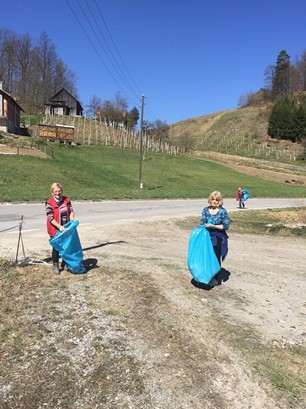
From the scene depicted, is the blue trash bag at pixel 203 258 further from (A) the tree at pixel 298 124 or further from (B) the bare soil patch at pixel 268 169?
(A) the tree at pixel 298 124

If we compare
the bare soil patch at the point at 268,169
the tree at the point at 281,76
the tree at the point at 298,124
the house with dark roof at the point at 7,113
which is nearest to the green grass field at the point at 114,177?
the bare soil patch at the point at 268,169

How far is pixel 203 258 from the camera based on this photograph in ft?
22.2

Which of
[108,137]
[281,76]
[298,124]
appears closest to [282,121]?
[298,124]

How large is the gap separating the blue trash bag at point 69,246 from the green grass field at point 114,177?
12.9 meters

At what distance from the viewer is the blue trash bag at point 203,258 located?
6738 mm

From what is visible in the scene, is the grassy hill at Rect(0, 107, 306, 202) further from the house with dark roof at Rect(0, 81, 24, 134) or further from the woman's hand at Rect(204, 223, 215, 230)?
the woman's hand at Rect(204, 223, 215, 230)

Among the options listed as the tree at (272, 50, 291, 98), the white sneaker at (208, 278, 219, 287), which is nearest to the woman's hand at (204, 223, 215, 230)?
the white sneaker at (208, 278, 219, 287)

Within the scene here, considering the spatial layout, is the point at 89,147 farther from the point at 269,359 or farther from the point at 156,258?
the point at 269,359

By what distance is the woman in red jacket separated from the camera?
678 cm

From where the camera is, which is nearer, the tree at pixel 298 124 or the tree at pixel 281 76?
the tree at pixel 298 124

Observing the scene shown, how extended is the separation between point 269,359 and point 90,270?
3916mm

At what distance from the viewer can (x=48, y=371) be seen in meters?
3.96

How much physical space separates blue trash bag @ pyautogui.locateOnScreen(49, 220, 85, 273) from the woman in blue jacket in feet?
7.47

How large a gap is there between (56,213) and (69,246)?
62 cm
